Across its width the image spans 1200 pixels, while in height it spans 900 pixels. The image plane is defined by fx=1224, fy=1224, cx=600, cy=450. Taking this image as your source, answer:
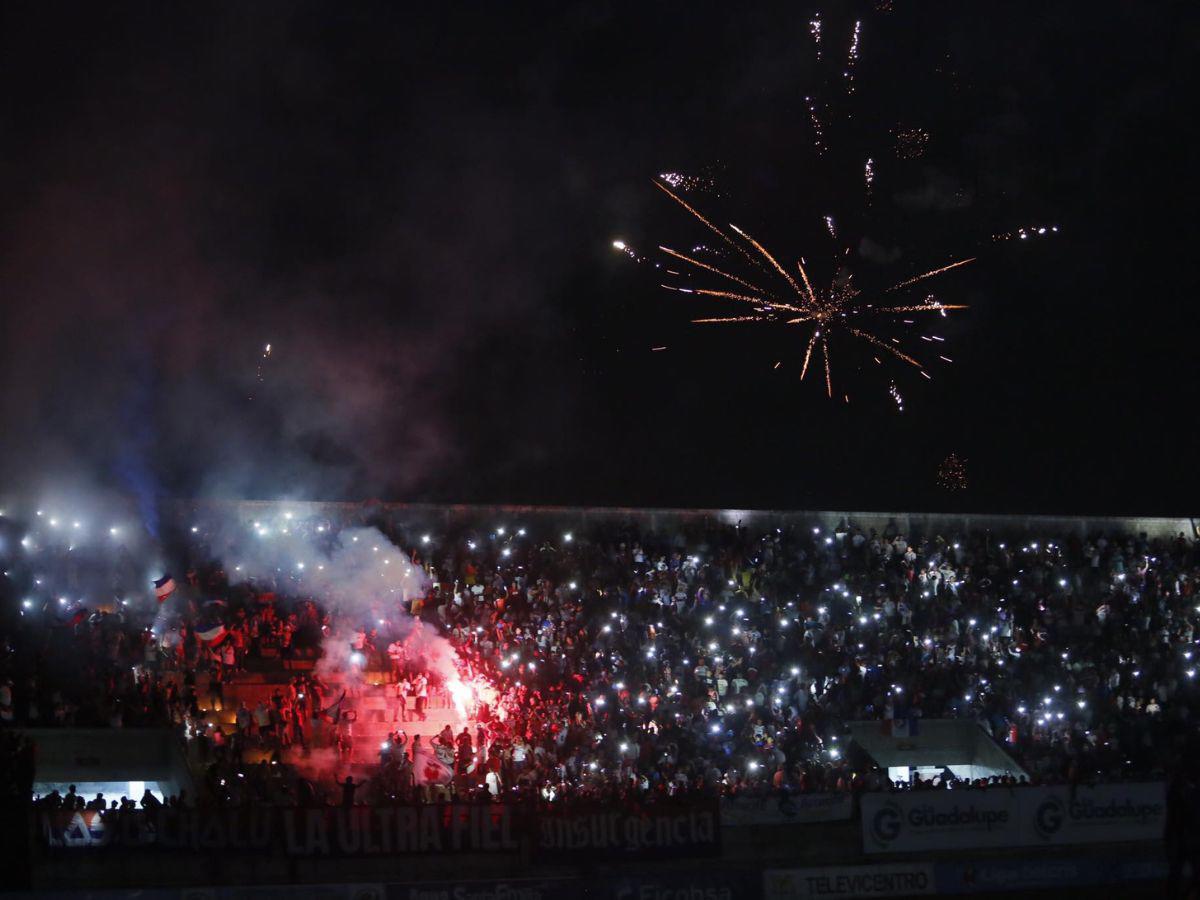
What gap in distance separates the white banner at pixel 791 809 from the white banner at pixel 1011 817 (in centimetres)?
44

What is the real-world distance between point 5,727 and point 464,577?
10.2 metres

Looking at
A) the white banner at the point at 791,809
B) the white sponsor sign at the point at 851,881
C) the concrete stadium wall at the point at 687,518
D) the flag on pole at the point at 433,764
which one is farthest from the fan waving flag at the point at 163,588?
the white sponsor sign at the point at 851,881

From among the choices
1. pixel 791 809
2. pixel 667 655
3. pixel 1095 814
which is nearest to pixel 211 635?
pixel 667 655

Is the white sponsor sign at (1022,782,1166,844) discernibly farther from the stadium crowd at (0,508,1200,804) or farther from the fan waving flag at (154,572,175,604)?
the fan waving flag at (154,572,175,604)

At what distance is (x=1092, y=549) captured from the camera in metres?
33.3

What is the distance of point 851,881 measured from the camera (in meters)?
17.0

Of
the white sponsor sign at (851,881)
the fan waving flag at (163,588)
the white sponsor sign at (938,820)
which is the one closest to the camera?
the white sponsor sign at (851,881)

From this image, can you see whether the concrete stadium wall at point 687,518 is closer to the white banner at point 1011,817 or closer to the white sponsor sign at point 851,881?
the white banner at point 1011,817

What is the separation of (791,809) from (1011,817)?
3545 millimetres

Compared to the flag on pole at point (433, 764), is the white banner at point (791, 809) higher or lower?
lower

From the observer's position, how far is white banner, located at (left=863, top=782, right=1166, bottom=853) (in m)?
19.0

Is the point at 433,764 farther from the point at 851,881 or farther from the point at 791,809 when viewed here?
the point at 851,881

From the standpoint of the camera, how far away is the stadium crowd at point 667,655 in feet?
70.3

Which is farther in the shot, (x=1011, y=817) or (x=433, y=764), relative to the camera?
(x=433, y=764)
